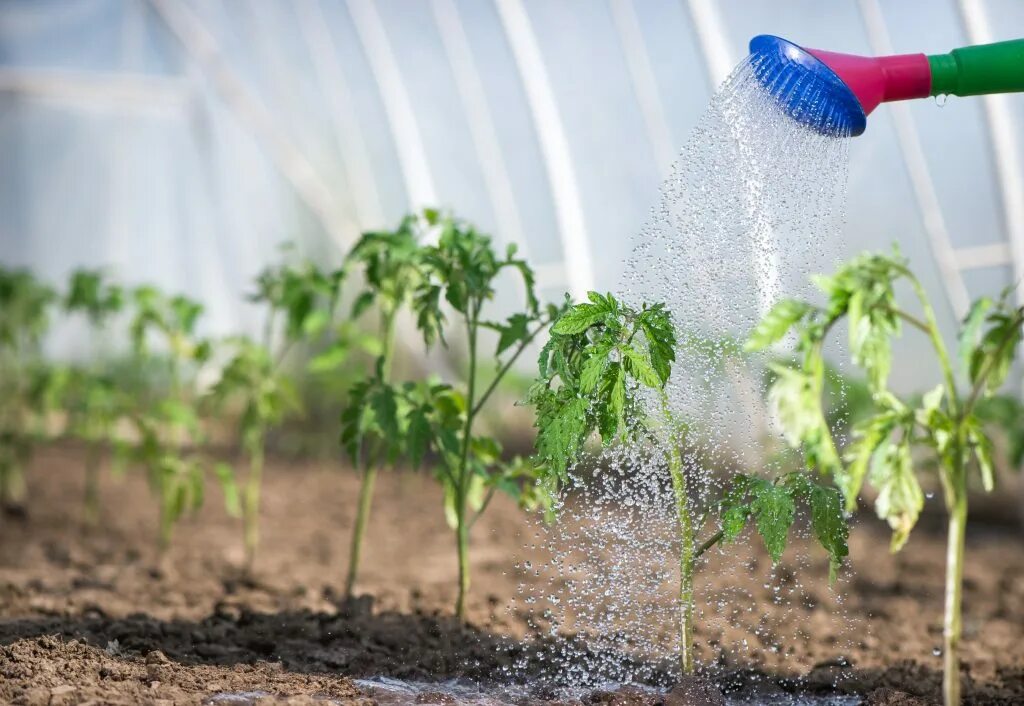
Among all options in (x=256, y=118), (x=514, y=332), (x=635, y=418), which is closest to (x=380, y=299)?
(x=514, y=332)

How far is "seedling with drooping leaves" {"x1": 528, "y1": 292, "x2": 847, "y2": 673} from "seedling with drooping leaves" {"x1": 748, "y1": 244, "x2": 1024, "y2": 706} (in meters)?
0.28

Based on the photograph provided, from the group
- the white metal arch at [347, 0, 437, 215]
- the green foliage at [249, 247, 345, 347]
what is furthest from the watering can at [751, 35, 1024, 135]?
the white metal arch at [347, 0, 437, 215]

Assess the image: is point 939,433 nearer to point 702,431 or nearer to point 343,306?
point 702,431

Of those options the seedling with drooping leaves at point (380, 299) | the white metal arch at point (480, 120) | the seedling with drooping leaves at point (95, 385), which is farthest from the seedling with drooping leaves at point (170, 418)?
the white metal arch at point (480, 120)

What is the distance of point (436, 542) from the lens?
625cm

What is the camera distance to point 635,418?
3.01 metres

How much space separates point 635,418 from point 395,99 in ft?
26.3

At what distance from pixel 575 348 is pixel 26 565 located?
3.44 m

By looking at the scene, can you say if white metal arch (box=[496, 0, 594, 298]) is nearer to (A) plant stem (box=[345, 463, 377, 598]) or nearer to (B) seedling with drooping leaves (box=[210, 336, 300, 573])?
(B) seedling with drooping leaves (box=[210, 336, 300, 573])

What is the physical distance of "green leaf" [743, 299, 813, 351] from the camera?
7.68ft

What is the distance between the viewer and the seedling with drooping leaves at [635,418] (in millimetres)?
2738

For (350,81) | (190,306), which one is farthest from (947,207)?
(350,81)

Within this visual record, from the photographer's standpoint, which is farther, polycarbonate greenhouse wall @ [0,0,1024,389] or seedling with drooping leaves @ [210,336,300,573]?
polycarbonate greenhouse wall @ [0,0,1024,389]

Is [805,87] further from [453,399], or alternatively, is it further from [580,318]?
Answer: [453,399]
